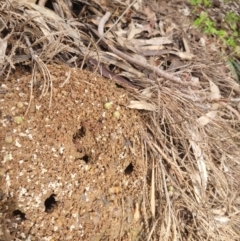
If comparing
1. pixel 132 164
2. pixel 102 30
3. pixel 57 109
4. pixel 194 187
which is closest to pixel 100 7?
pixel 102 30

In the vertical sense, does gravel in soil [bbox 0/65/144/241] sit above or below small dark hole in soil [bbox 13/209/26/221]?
above

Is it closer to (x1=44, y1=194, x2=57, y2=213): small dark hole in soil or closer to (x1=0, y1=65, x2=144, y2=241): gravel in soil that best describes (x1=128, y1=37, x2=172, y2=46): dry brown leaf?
(x1=0, y1=65, x2=144, y2=241): gravel in soil

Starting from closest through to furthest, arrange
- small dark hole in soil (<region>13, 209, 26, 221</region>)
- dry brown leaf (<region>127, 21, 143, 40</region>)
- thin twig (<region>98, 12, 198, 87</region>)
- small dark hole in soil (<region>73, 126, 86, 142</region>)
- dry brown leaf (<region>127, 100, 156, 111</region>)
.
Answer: small dark hole in soil (<region>13, 209, 26, 221</region>), small dark hole in soil (<region>73, 126, 86, 142</region>), dry brown leaf (<region>127, 100, 156, 111</region>), thin twig (<region>98, 12, 198, 87</region>), dry brown leaf (<region>127, 21, 143, 40</region>)

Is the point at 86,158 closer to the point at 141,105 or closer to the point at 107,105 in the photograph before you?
the point at 107,105

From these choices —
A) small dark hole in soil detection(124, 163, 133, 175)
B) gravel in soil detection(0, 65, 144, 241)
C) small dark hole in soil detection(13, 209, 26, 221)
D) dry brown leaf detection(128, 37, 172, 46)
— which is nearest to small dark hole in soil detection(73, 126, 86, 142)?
gravel in soil detection(0, 65, 144, 241)

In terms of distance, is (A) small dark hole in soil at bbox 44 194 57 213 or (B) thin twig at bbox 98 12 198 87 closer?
(A) small dark hole in soil at bbox 44 194 57 213

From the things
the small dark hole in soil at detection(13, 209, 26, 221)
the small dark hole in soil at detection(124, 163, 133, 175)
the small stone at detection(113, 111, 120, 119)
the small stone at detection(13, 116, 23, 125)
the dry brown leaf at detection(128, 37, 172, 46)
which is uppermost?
the dry brown leaf at detection(128, 37, 172, 46)

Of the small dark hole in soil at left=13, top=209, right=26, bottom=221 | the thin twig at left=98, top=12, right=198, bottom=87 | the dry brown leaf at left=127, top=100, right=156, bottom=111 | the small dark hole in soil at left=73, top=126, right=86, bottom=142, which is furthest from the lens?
the thin twig at left=98, top=12, right=198, bottom=87

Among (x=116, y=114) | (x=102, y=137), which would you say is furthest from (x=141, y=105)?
(x=102, y=137)
